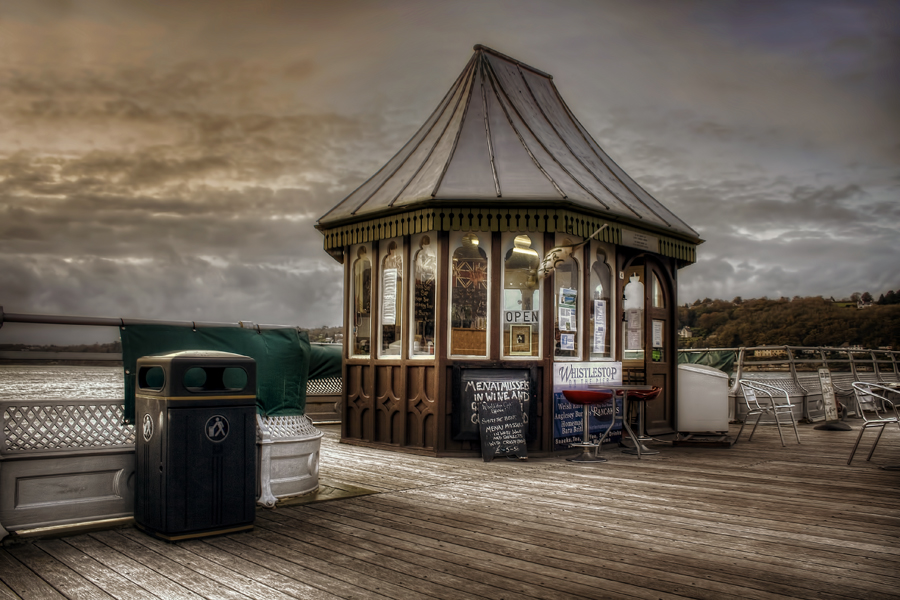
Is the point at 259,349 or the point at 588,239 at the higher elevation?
the point at 588,239

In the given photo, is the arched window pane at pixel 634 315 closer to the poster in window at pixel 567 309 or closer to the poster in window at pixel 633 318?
the poster in window at pixel 633 318

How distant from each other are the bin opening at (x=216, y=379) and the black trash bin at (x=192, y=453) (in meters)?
0.06

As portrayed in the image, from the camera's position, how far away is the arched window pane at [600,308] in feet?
31.2

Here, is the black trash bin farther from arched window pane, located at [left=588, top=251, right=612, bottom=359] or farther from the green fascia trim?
arched window pane, located at [left=588, top=251, right=612, bottom=359]

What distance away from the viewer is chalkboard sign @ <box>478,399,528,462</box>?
8250 mm

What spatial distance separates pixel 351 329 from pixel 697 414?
5465 millimetres

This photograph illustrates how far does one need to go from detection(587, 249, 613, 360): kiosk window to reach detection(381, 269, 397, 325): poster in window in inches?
106

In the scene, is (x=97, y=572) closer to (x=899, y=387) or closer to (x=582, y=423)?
(x=582, y=423)

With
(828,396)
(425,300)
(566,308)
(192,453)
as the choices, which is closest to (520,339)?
(566,308)

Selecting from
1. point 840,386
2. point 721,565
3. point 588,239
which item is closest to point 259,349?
point 721,565

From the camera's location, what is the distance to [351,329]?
394 inches

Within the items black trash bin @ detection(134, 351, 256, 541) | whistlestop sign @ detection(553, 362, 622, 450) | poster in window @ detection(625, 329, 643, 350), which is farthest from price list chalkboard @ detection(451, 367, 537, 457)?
black trash bin @ detection(134, 351, 256, 541)

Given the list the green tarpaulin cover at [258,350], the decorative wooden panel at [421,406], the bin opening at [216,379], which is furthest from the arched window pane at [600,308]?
the bin opening at [216,379]

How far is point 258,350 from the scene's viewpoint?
19.4 ft
